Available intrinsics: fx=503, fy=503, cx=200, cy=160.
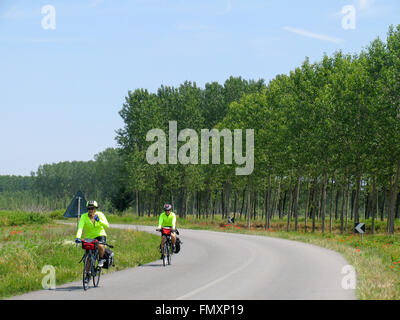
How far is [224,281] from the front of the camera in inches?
514

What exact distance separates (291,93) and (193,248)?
1011 inches

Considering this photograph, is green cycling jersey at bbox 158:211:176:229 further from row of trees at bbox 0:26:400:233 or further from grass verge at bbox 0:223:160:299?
row of trees at bbox 0:26:400:233

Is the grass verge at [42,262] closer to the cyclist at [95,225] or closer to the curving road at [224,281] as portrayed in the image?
the curving road at [224,281]

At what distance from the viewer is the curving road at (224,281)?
10.8 metres

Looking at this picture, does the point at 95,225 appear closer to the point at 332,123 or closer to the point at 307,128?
the point at 332,123

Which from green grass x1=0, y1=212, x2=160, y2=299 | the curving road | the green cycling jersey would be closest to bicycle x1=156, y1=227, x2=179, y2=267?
the green cycling jersey

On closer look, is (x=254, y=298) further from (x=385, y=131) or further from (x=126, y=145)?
(x=126, y=145)

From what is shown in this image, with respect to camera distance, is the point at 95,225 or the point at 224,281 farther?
the point at 224,281

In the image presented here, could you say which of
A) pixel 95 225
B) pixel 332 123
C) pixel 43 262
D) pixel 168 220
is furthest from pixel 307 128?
pixel 95 225

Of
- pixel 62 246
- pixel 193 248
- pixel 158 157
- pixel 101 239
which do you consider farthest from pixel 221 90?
pixel 101 239

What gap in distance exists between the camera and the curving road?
1081 cm

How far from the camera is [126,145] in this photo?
78.4 meters

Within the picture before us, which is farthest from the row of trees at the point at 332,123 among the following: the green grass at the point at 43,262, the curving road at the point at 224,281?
the green grass at the point at 43,262
